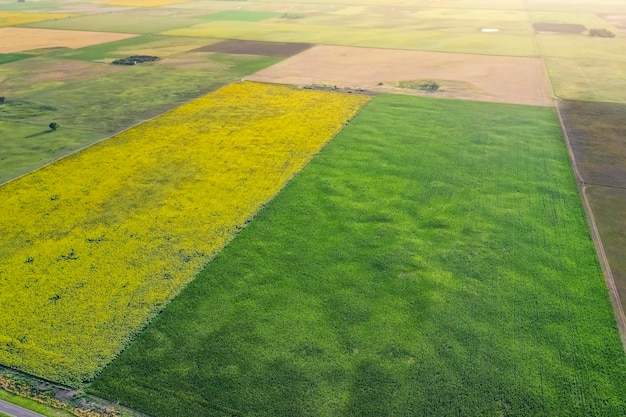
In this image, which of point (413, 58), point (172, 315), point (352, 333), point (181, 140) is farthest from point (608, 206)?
point (413, 58)

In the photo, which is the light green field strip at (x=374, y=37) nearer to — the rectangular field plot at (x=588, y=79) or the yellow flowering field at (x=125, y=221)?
the rectangular field plot at (x=588, y=79)

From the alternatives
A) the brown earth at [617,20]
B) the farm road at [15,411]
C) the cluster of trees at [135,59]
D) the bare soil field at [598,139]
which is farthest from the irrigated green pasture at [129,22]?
the brown earth at [617,20]

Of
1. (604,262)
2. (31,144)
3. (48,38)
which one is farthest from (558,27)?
(31,144)

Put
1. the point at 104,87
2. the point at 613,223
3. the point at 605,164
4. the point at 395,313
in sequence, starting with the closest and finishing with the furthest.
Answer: the point at 395,313 → the point at 613,223 → the point at 605,164 → the point at 104,87

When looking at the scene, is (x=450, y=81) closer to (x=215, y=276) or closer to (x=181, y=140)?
(x=181, y=140)

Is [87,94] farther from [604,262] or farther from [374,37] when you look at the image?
[374,37]

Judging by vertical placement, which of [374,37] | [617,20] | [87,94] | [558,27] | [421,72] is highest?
[617,20]
